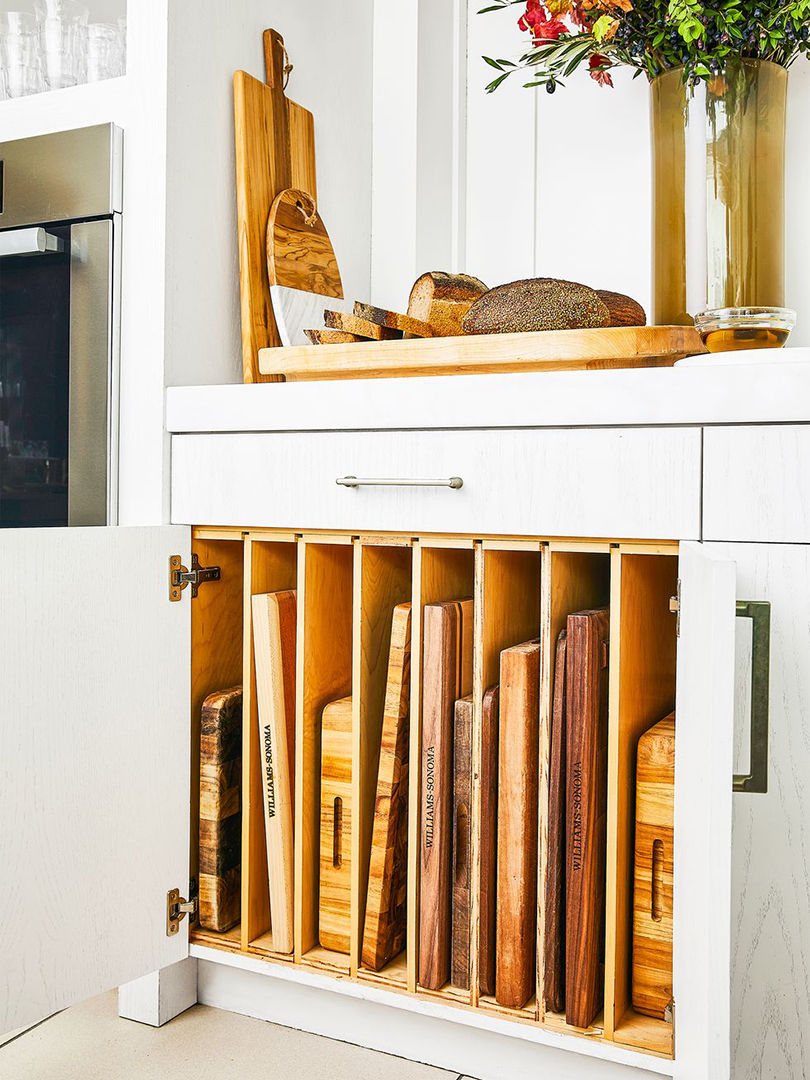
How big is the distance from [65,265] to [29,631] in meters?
0.53

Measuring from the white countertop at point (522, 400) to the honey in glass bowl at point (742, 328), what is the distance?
12cm

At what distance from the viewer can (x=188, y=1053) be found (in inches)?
46.9

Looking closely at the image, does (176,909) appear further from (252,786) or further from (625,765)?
(625,765)

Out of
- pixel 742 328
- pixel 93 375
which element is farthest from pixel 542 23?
pixel 93 375

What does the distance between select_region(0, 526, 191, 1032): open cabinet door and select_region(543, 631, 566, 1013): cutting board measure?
47cm

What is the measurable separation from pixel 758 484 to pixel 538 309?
349 millimetres

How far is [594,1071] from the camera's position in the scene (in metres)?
1.09

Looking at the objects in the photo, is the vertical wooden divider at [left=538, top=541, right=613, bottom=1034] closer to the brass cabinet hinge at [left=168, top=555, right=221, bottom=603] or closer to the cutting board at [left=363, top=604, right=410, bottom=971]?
the cutting board at [left=363, top=604, right=410, bottom=971]

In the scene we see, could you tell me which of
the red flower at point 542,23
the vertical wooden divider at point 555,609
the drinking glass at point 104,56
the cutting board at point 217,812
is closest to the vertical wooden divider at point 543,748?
the vertical wooden divider at point 555,609

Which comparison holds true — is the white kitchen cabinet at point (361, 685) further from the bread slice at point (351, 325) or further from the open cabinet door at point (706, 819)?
the bread slice at point (351, 325)

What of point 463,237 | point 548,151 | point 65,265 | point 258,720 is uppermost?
point 548,151

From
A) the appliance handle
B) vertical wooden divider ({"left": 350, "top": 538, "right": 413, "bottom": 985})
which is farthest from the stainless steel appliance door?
vertical wooden divider ({"left": 350, "top": 538, "right": 413, "bottom": 985})

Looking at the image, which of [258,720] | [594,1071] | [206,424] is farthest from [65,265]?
[594,1071]

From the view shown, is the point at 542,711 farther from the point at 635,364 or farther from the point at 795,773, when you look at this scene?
the point at 635,364
